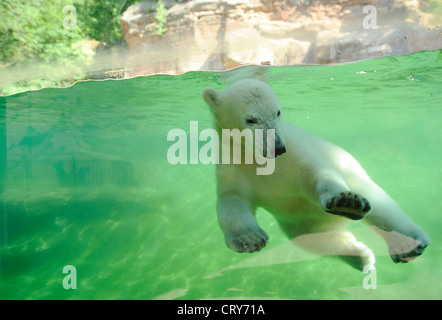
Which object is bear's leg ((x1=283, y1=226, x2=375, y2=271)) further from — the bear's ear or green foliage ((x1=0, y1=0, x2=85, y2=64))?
green foliage ((x1=0, y1=0, x2=85, y2=64))

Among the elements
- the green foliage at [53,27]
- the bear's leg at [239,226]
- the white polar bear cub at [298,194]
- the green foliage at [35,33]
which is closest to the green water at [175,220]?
the white polar bear cub at [298,194]

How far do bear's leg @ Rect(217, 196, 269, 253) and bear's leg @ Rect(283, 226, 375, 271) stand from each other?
852 mm

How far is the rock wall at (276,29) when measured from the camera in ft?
11.1

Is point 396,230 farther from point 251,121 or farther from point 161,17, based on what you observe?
point 161,17

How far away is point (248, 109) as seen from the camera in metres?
2.58

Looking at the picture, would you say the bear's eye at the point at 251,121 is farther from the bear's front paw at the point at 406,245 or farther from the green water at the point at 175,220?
the green water at the point at 175,220

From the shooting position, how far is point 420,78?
26.5 feet

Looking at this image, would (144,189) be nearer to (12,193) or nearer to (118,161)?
(12,193)

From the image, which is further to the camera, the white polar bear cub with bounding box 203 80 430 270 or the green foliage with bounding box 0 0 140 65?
the green foliage with bounding box 0 0 140 65

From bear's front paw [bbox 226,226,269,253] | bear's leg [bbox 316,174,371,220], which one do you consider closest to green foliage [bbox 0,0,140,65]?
bear's front paw [bbox 226,226,269,253]

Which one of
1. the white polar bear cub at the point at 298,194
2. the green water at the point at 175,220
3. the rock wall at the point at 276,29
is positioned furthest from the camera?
the green water at the point at 175,220

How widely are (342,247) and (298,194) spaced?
2.47 ft

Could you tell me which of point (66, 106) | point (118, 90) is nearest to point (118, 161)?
point (66, 106)

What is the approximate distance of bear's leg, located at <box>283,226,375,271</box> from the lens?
9.85ft
